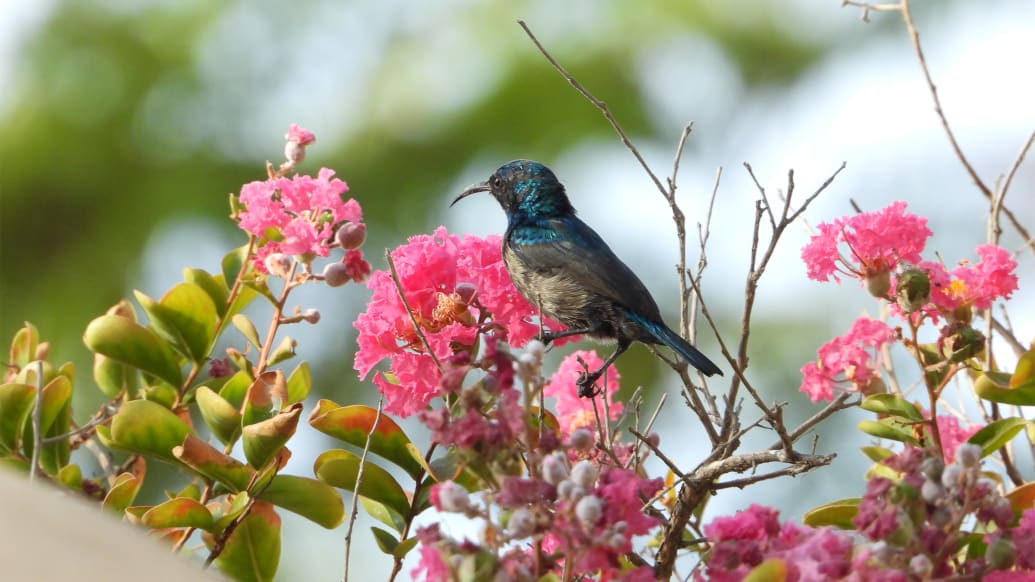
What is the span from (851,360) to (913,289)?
279 mm

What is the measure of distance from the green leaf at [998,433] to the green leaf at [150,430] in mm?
1097

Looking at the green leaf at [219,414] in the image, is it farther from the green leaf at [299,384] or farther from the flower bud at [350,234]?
the flower bud at [350,234]

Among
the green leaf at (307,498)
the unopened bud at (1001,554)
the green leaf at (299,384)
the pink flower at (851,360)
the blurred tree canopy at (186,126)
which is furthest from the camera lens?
the blurred tree canopy at (186,126)

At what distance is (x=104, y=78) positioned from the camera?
9.46m

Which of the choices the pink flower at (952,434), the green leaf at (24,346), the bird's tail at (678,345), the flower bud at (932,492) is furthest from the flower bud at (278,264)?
the pink flower at (952,434)

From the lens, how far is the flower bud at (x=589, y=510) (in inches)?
39.9

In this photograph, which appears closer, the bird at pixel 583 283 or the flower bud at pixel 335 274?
the flower bud at pixel 335 274

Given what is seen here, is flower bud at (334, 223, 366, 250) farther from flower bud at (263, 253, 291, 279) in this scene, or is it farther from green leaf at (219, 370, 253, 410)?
green leaf at (219, 370, 253, 410)

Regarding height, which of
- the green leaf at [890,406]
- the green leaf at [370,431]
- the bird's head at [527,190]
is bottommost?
the green leaf at [370,431]

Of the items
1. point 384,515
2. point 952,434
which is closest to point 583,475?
point 384,515

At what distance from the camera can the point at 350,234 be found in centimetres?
178

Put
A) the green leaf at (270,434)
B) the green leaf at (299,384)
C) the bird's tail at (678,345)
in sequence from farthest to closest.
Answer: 1. the bird's tail at (678,345)
2. the green leaf at (299,384)
3. the green leaf at (270,434)

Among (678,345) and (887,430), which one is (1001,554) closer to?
(887,430)

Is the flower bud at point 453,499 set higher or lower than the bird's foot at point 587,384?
lower
